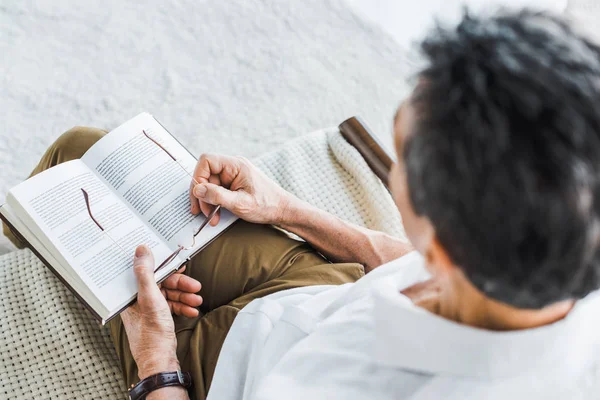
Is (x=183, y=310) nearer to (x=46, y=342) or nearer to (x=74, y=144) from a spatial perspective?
(x=46, y=342)

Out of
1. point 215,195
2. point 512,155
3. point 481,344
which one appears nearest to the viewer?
point 512,155

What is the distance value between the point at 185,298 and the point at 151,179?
21 centimetres

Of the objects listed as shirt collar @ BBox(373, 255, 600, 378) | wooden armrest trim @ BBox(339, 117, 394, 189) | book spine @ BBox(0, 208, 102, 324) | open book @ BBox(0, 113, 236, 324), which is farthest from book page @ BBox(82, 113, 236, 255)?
shirt collar @ BBox(373, 255, 600, 378)

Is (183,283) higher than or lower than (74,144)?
lower

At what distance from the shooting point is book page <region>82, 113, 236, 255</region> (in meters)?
1.05

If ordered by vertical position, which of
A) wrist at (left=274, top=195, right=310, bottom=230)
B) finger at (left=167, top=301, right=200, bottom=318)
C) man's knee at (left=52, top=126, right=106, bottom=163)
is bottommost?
wrist at (left=274, top=195, right=310, bottom=230)

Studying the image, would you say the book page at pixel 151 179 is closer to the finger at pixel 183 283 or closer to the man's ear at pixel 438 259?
the finger at pixel 183 283

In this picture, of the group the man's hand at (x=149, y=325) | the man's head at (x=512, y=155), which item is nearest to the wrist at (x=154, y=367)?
the man's hand at (x=149, y=325)

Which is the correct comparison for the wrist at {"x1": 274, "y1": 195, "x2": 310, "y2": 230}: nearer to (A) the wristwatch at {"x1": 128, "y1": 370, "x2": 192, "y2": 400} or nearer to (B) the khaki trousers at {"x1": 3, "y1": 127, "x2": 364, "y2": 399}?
(B) the khaki trousers at {"x1": 3, "y1": 127, "x2": 364, "y2": 399}

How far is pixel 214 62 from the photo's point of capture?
1.79 meters

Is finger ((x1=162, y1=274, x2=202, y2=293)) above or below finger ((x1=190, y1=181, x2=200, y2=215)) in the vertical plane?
below

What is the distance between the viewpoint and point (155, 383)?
2.98 feet

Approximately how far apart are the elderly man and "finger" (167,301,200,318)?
0.06m

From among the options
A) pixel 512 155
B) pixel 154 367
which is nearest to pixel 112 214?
pixel 154 367
